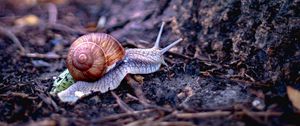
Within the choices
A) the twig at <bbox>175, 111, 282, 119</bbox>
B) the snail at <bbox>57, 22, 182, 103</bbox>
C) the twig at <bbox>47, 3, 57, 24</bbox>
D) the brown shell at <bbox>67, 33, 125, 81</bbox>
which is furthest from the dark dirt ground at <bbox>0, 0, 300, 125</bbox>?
the twig at <bbox>47, 3, 57, 24</bbox>

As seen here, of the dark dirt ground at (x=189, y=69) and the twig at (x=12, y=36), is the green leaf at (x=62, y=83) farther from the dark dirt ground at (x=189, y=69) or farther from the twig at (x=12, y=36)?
the twig at (x=12, y=36)

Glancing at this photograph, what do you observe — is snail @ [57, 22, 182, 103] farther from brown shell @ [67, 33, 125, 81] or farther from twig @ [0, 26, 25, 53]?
twig @ [0, 26, 25, 53]

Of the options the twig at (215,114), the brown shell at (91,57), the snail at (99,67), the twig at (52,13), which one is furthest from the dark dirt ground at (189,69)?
the twig at (52,13)

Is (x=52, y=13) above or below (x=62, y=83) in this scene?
above

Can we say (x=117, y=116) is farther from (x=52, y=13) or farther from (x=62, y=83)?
(x=52, y=13)

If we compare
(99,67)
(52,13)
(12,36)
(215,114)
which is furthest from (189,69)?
(52,13)

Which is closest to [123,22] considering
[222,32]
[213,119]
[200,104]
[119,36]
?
[119,36]
